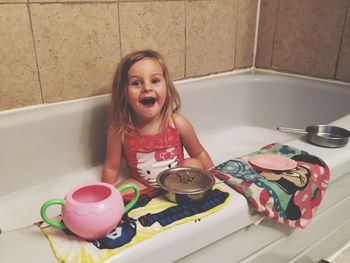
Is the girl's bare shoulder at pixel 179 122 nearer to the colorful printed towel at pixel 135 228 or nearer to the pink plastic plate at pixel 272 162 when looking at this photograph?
the pink plastic plate at pixel 272 162

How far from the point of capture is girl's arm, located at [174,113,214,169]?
1.16 metres

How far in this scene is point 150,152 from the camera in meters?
1.12

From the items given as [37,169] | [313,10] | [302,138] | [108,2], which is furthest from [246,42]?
[37,169]

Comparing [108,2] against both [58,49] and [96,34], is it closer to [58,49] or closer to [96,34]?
[96,34]

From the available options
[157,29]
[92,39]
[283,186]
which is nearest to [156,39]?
[157,29]

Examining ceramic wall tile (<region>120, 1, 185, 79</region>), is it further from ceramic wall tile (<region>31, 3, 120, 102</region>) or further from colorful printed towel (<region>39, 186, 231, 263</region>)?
colorful printed towel (<region>39, 186, 231, 263</region>)

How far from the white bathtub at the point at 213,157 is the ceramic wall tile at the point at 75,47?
60 millimetres

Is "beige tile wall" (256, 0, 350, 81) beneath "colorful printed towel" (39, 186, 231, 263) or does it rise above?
above

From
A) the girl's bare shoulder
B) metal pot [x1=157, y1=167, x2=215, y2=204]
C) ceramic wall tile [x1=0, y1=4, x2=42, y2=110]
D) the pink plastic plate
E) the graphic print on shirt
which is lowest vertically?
the graphic print on shirt

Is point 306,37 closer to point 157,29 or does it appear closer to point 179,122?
point 157,29

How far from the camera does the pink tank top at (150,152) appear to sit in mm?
1117

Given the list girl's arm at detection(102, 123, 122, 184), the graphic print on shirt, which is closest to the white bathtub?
girl's arm at detection(102, 123, 122, 184)

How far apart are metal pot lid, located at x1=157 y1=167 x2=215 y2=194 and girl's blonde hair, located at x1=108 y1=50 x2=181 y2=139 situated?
15.4 inches

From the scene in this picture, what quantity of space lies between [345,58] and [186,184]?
3.66 ft
